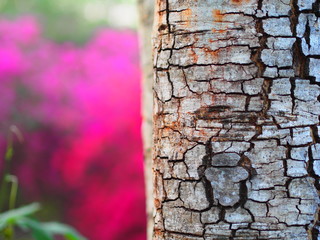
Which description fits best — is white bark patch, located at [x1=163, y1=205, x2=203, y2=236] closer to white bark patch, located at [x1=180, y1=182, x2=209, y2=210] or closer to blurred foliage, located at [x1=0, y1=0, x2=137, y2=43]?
white bark patch, located at [x1=180, y1=182, x2=209, y2=210]

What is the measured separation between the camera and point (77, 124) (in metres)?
4.45

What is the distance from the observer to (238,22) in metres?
0.94

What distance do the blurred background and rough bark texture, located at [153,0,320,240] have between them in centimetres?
307

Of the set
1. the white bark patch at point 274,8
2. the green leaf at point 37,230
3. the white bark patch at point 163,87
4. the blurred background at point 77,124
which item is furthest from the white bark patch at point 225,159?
the blurred background at point 77,124

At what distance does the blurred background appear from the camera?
4141 millimetres

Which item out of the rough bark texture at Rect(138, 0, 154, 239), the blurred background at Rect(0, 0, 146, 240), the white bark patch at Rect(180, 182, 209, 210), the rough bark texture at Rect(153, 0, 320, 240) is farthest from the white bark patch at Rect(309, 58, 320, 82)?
the blurred background at Rect(0, 0, 146, 240)

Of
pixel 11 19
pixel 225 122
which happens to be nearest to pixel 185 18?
pixel 225 122

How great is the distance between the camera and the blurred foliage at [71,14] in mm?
5473

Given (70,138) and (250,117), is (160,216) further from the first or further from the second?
(70,138)

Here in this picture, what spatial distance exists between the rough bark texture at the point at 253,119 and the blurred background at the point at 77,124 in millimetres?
3071

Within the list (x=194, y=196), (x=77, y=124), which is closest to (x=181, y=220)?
(x=194, y=196)

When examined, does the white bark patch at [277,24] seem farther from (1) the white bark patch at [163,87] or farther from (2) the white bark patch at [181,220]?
(2) the white bark patch at [181,220]

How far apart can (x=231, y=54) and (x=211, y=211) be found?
273 millimetres

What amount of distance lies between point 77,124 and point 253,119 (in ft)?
11.8
